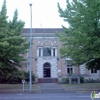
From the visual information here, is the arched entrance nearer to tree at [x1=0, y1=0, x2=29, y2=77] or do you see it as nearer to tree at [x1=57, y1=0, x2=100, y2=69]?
tree at [x1=0, y1=0, x2=29, y2=77]

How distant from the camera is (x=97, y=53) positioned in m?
23.5

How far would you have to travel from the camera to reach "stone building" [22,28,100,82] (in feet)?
150

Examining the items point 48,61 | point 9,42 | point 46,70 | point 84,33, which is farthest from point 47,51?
point 84,33

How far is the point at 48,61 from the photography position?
46062mm

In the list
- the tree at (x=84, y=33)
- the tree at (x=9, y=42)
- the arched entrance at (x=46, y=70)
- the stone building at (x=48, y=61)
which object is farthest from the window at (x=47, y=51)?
the tree at (x=84, y=33)

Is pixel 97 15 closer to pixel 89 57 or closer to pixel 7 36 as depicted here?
pixel 89 57

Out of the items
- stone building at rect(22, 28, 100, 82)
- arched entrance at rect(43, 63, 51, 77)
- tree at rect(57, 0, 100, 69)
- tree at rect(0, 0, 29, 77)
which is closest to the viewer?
tree at rect(57, 0, 100, 69)

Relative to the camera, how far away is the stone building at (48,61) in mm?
45656

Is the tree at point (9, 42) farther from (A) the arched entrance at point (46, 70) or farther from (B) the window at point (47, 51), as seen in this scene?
(A) the arched entrance at point (46, 70)

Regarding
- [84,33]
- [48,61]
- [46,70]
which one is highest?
[84,33]

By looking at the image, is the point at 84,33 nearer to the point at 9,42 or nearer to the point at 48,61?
the point at 9,42

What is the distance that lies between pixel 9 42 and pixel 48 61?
2199 cm

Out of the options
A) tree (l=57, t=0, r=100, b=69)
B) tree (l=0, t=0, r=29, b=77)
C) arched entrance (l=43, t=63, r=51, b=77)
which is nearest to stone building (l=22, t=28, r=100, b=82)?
arched entrance (l=43, t=63, r=51, b=77)

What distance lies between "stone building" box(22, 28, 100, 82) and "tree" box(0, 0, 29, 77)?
17.8 metres
